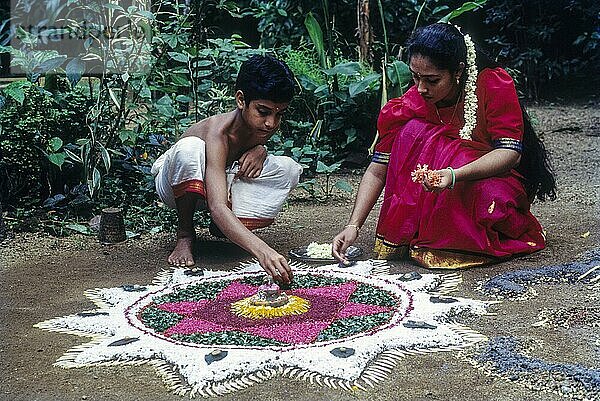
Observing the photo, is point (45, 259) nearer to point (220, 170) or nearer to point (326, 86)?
point (220, 170)

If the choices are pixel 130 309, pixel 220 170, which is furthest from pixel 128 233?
pixel 130 309

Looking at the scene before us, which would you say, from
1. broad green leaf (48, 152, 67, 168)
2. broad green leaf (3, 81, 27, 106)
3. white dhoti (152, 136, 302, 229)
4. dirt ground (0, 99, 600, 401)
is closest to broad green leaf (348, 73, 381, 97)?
dirt ground (0, 99, 600, 401)

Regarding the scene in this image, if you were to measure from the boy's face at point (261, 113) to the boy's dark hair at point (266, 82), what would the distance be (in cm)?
2

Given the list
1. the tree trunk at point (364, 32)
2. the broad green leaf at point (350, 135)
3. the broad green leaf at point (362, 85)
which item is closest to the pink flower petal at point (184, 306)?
the broad green leaf at point (362, 85)

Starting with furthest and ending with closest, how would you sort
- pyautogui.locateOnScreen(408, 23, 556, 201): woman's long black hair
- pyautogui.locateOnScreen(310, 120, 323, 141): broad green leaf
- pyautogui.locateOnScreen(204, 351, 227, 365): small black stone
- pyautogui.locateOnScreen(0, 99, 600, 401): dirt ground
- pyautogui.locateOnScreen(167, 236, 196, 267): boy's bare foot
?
pyautogui.locateOnScreen(310, 120, 323, 141): broad green leaf → pyautogui.locateOnScreen(167, 236, 196, 267): boy's bare foot → pyautogui.locateOnScreen(408, 23, 556, 201): woman's long black hair → pyautogui.locateOnScreen(204, 351, 227, 365): small black stone → pyautogui.locateOnScreen(0, 99, 600, 401): dirt ground

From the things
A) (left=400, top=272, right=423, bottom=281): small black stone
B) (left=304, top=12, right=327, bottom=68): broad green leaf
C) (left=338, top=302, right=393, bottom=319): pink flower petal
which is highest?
(left=304, top=12, right=327, bottom=68): broad green leaf

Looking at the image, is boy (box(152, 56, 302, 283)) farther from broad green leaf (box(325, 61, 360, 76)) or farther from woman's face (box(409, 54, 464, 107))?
broad green leaf (box(325, 61, 360, 76))

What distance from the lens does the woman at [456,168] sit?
9.40ft

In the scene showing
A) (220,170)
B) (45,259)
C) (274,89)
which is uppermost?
(274,89)

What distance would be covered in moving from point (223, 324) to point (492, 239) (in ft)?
3.90

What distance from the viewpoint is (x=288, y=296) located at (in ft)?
8.21

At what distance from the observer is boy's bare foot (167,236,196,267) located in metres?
3.06

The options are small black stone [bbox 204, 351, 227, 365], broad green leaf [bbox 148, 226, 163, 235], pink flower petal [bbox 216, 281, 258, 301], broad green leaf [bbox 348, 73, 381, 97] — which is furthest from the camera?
broad green leaf [bbox 348, 73, 381, 97]

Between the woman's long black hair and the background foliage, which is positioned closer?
the woman's long black hair
